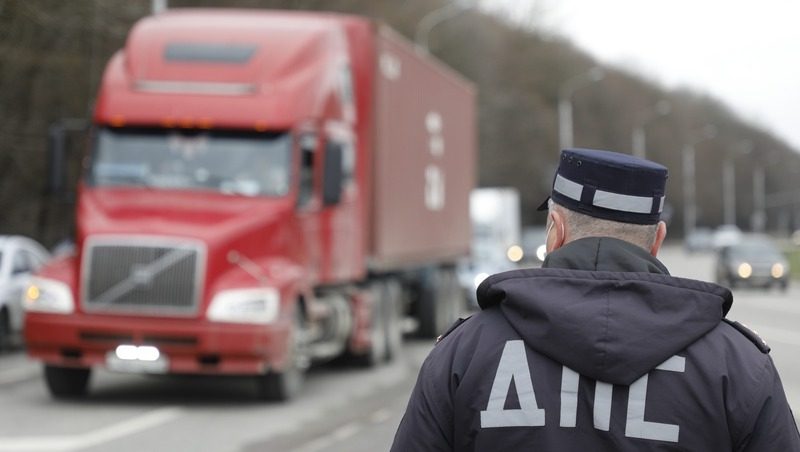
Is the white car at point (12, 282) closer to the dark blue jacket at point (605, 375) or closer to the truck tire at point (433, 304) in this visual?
the truck tire at point (433, 304)

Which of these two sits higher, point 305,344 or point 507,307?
point 507,307

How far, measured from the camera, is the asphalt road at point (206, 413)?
11.6 m

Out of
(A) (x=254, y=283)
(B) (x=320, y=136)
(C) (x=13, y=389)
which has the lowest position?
(C) (x=13, y=389)

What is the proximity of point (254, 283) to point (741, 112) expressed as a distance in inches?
4125

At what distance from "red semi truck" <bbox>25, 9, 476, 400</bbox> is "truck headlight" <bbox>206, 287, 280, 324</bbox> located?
1 centimetres

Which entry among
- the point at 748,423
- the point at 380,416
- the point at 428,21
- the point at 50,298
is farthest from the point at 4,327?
the point at 428,21

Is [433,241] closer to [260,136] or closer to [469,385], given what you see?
[260,136]

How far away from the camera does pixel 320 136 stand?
15445mm

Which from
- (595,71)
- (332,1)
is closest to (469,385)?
(332,1)

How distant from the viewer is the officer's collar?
2.88m

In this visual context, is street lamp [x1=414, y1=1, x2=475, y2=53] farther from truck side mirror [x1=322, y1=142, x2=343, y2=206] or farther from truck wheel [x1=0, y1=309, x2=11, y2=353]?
truck side mirror [x1=322, y1=142, x2=343, y2=206]

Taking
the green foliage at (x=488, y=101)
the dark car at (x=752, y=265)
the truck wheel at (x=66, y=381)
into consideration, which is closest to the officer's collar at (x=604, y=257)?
the truck wheel at (x=66, y=381)

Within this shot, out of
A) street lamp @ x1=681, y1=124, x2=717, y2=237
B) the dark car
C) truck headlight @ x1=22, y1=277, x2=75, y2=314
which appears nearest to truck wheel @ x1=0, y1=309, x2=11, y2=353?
truck headlight @ x1=22, y1=277, x2=75, y2=314

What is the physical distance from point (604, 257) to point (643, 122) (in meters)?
105
